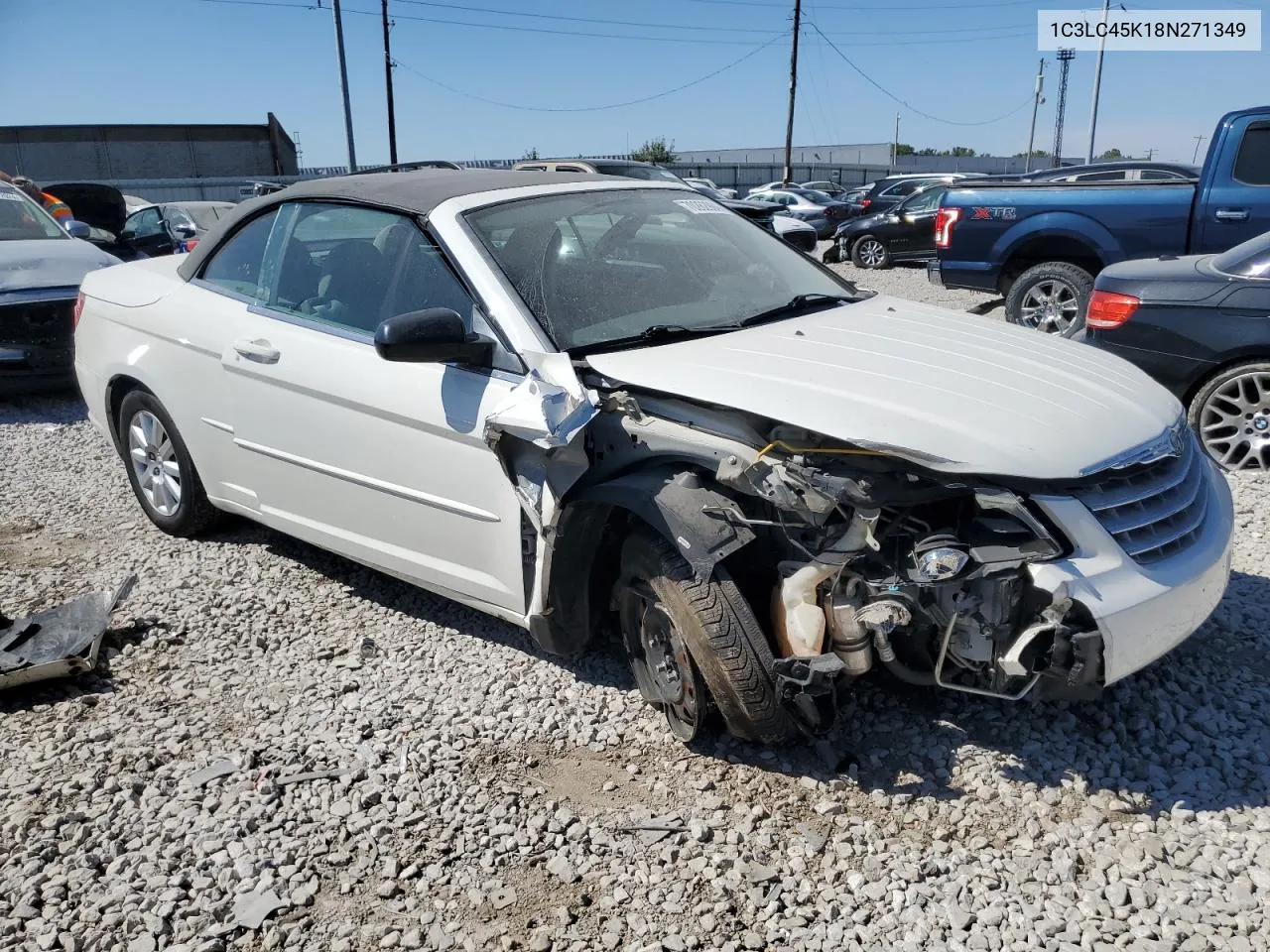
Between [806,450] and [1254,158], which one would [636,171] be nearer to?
[1254,158]

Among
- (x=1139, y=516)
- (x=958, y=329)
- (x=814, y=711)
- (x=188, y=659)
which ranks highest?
(x=958, y=329)

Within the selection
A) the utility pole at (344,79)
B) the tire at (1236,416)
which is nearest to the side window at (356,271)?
the tire at (1236,416)

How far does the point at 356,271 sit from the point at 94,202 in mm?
11321

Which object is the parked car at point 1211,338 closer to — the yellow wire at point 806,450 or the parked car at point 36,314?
the yellow wire at point 806,450

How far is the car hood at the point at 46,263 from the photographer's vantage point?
7973 mm

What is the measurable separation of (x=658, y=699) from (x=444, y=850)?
86 cm

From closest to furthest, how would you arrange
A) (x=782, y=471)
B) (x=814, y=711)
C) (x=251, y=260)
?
(x=782, y=471) < (x=814, y=711) < (x=251, y=260)

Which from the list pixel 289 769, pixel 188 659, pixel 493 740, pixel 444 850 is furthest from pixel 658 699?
pixel 188 659

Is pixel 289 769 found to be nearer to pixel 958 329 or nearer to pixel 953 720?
pixel 953 720

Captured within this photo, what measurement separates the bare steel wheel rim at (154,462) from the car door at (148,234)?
6414 mm

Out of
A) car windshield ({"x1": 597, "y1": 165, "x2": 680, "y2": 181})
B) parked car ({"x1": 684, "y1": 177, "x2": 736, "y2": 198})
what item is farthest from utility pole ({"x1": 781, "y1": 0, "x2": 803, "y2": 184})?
car windshield ({"x1": 597, "y1": 165, "x2": 680, "y2": 181})

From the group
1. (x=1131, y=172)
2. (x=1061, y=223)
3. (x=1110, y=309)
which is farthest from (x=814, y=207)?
(x=1110, y=309)

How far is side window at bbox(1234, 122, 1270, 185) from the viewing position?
851 centimetres

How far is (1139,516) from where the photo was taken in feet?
9.59
